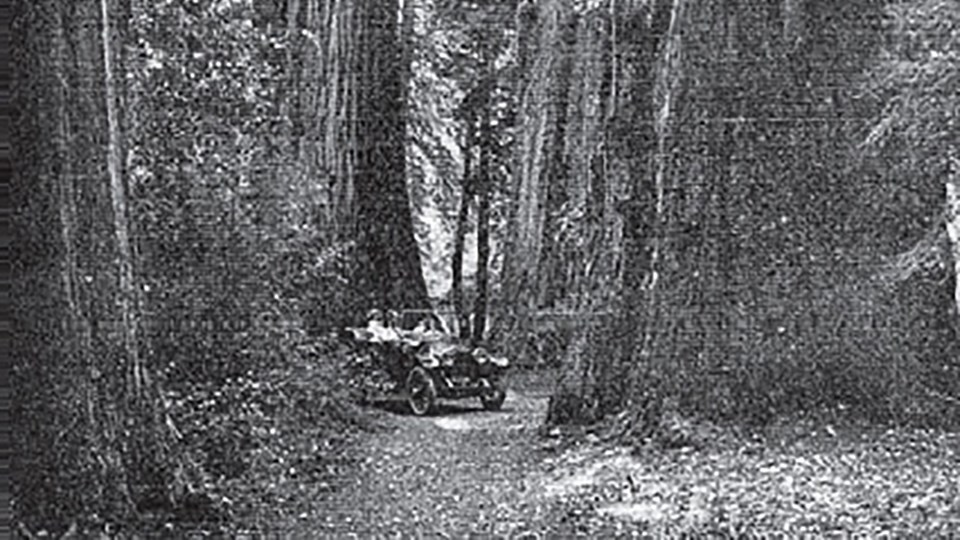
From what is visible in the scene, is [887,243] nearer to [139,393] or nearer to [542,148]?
[542,148]

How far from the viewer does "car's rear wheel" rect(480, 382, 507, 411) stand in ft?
18.8

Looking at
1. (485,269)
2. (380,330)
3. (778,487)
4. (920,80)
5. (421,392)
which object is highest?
(920,80)

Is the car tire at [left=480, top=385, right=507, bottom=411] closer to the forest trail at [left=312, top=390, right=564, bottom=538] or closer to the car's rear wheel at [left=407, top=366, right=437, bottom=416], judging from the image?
the forest trail at [left=312, top=390, right=564, bottom=538]

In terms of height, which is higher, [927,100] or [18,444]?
[927,100]

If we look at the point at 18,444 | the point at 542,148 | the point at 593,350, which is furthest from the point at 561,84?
the point at 18,444

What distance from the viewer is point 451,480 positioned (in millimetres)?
5766

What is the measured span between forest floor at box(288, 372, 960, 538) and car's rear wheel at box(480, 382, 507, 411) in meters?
0.02

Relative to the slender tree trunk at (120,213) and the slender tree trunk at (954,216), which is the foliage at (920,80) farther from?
the slender tree trunk at (120,213)

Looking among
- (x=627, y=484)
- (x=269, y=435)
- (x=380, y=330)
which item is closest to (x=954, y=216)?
(x=627, y=484)

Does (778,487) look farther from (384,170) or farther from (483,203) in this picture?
(384,170)

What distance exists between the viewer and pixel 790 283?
18.9 ft

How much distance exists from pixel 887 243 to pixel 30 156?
225 cm

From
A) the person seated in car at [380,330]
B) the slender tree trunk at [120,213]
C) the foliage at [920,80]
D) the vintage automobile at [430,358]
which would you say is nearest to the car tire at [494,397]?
the vintage automobile at [430,358]

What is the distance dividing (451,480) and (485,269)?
1.90 ft
